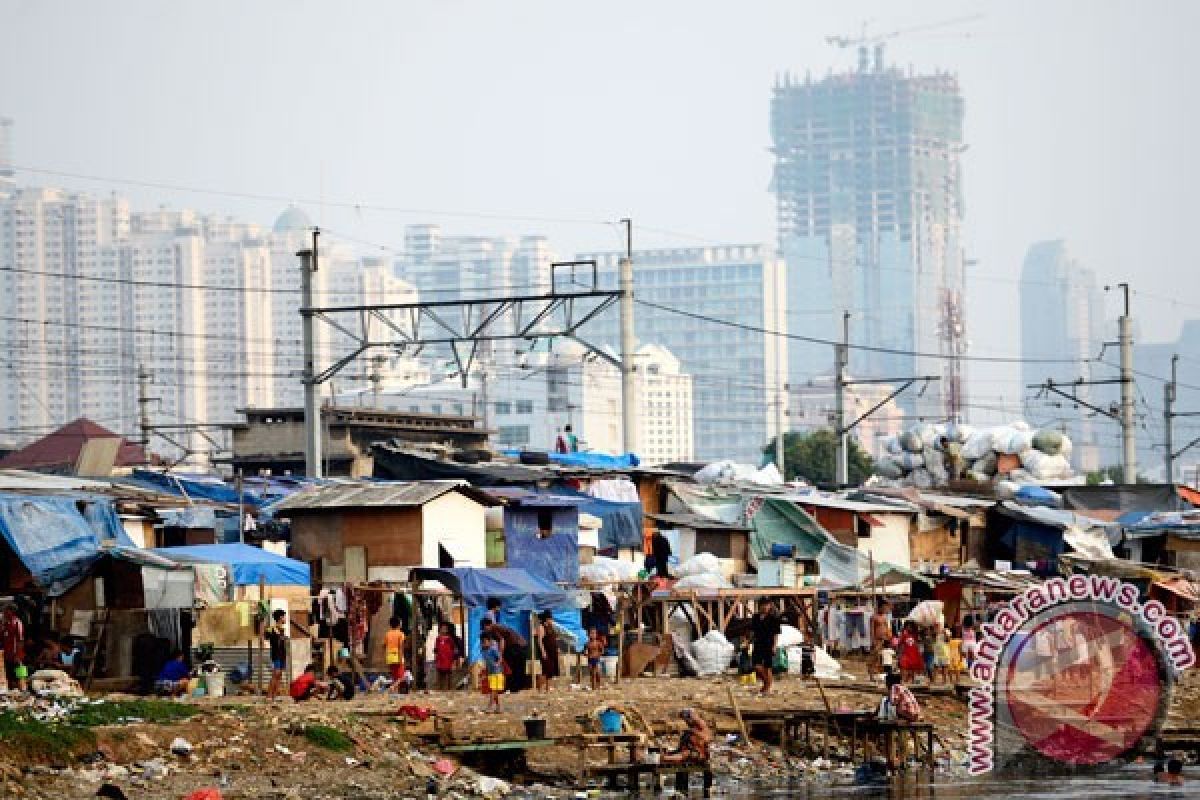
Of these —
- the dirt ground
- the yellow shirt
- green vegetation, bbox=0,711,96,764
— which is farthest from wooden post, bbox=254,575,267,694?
green vegetation, bbox=0,711,96,764

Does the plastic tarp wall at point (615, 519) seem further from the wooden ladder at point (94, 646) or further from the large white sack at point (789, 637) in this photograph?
the wooden ladder at point (94, 646)

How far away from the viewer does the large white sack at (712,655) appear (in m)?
37.0

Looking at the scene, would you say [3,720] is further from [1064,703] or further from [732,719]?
[1064,703]

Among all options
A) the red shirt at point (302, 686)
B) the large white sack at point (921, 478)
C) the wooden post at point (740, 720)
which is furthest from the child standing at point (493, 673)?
the large white sack at point (921, 478)

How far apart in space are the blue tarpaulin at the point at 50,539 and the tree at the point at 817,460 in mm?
82779

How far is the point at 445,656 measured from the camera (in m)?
33.1

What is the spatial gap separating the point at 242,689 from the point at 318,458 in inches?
484

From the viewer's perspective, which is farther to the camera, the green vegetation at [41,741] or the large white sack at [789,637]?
the large white sack at [789,637]

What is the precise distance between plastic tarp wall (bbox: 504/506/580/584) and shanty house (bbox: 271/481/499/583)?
118cm

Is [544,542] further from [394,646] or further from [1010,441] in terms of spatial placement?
[1010,441]

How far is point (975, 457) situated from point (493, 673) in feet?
121

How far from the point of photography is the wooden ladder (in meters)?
31.9

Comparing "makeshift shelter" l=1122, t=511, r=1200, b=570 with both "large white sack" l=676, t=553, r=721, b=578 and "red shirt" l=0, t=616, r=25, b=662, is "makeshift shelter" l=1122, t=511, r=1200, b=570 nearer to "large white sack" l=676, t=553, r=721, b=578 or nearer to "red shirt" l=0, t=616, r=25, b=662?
"large white sack" l=676, t=553, r=721, b=578

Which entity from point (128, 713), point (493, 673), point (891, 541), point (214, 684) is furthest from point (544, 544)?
point (128, 713)
